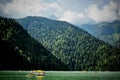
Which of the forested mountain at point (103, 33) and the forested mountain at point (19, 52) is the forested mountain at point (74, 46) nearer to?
the forested mountain at point (103, 33)

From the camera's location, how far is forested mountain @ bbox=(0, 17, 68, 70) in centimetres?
4025

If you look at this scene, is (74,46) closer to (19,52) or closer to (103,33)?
(19,52)

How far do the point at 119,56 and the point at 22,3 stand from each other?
30028mm

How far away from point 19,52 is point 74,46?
26538 millimetres

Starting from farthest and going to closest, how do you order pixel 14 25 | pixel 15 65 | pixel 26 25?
1. pixel 26 25
2. pixel 14 25
3. pixel 15 65

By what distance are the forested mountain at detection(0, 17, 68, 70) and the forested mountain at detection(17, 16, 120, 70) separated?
5999 millimetres

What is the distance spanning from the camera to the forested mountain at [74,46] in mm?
60203

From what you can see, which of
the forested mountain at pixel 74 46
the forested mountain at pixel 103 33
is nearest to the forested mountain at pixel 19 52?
the forested mountain at pixel 74 46

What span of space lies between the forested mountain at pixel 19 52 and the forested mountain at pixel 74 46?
600cm

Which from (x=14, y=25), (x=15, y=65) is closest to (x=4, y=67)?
(x=15, y=65)

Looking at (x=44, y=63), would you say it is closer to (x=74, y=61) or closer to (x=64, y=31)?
(x=74, y=61)

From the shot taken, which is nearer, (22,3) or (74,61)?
(22,3)

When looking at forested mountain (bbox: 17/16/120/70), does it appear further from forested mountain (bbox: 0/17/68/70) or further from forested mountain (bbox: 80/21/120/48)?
forested mountain (bbox: 0/17/68/70)

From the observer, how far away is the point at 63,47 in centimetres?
7094
